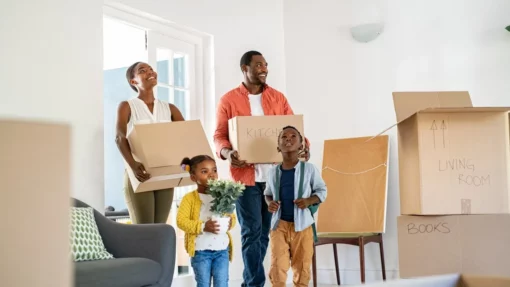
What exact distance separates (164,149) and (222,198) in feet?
1.45

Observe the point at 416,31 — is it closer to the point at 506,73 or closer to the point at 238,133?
the point at 506,73

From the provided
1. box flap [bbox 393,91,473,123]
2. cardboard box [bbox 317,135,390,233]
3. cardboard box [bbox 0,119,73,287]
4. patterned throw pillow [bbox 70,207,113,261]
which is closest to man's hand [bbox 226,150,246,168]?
patterned throw pillow [bbox 70,207,113,261]

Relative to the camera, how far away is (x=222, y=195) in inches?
115

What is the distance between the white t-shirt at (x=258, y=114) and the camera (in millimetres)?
3496

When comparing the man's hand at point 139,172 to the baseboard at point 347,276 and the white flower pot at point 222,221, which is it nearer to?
the white flower pot at point 222,221

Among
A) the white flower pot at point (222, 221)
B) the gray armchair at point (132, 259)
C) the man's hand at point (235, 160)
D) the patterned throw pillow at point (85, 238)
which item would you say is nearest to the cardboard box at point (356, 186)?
the man's hand at point (235, 160)

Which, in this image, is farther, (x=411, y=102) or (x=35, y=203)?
(x=411, y=102)

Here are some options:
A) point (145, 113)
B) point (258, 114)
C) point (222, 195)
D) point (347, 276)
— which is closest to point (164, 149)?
point (145, 113)

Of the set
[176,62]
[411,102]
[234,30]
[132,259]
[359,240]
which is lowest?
[359,240]

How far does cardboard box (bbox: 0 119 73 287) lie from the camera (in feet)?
1.54

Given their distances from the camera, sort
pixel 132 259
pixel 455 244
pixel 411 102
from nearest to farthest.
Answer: pixel 455 244
pixel 411 102
pixel 132 259

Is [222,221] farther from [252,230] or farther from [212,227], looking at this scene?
[252,230]

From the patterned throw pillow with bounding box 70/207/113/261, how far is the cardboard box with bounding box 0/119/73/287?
2.29m

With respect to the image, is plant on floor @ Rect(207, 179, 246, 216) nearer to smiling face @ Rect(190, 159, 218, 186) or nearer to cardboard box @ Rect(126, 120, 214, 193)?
smiling face @ Rect(190, 159, 218, 186)
